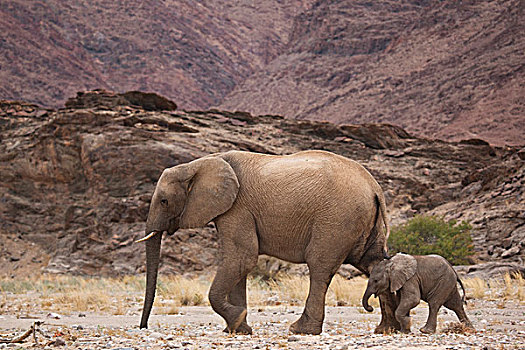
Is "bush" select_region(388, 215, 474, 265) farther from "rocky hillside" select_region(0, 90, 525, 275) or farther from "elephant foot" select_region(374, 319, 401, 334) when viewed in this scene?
"elephant foot" select_region(374, 319, 401, 334)

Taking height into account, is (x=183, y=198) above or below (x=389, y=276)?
above

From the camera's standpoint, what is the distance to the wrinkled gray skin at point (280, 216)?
835cm

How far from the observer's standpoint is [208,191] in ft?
28.7

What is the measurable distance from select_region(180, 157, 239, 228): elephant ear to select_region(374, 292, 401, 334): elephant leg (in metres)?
2.57

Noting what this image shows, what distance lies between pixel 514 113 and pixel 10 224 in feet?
183

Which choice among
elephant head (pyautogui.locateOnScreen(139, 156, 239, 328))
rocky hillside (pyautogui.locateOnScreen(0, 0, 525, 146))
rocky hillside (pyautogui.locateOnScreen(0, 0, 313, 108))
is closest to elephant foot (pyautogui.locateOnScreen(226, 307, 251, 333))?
elephant head (pyautogui.locateOnScreen(139, 156, 239, 328))

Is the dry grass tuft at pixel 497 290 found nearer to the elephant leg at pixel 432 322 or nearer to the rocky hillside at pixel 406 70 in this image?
the elephant leg at pixel 432 322

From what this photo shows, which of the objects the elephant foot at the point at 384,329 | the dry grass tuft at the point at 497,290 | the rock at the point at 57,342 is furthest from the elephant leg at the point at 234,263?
the dry grass tuft at the point at 497,290

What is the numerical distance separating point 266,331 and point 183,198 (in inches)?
87.3

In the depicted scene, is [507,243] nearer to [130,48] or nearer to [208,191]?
[208,191]

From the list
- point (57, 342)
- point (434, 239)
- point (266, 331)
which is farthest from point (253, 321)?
point (434, 239)

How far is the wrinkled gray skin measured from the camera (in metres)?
8.35

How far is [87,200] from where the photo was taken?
3047cm

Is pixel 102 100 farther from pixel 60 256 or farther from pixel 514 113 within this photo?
pixel 514 113
